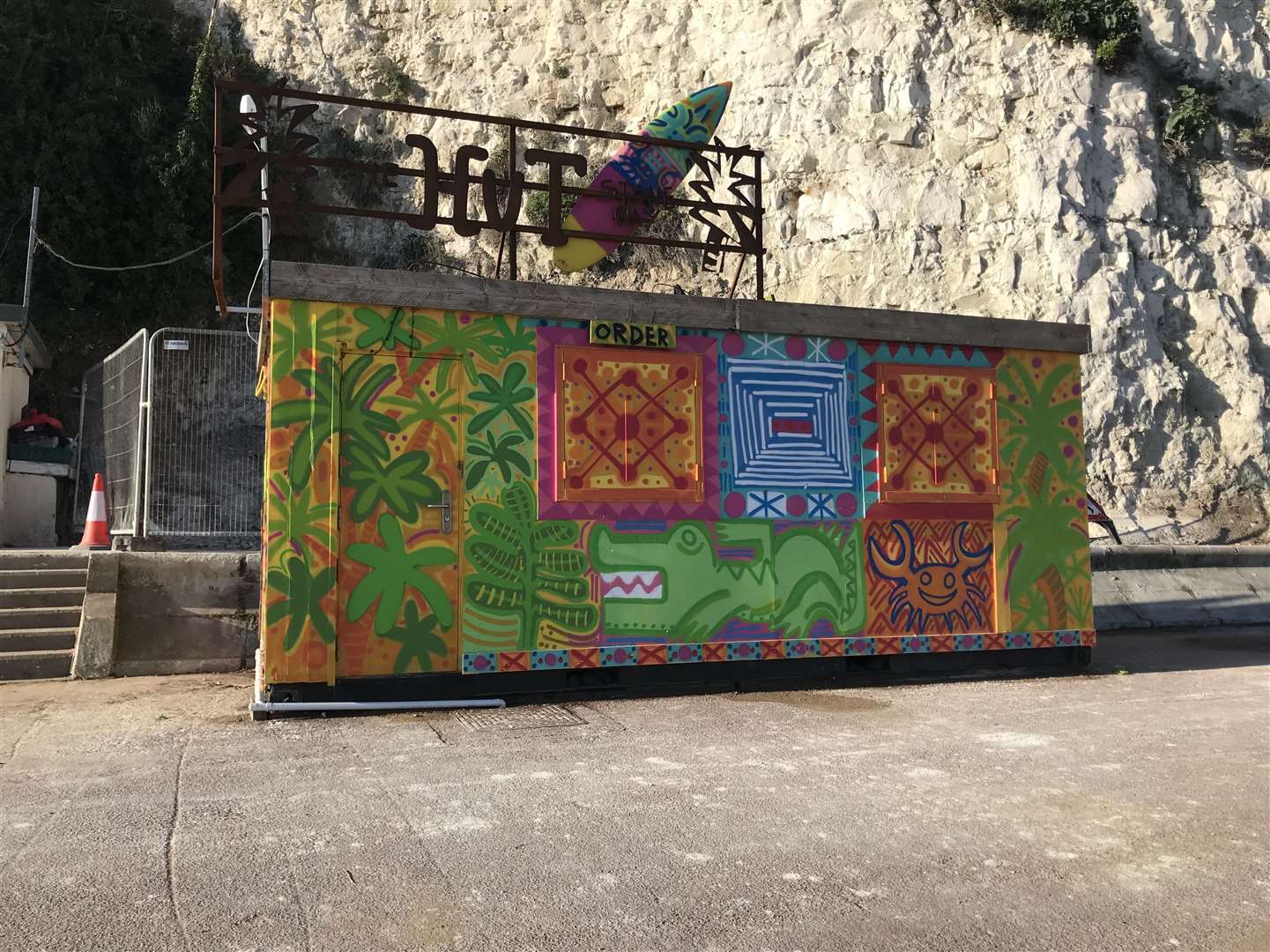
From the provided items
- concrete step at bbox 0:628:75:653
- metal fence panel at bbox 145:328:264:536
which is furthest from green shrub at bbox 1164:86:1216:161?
concrete step at bbox 0:628:75:653

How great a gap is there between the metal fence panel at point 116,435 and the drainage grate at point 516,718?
18.0 feet

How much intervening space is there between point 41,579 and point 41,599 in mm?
276

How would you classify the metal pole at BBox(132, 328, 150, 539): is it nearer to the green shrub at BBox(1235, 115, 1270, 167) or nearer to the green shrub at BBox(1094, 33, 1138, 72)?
the green shrub at BBox(1094, 33, 1138, 72)

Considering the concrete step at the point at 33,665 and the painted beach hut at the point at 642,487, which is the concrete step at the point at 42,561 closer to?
the concrete step at the point at 33,665

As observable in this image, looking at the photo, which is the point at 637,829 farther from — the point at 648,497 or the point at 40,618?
the point at 40,618

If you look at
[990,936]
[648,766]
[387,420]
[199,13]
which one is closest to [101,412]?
[387,420]

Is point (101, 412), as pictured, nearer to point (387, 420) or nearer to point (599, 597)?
point (387, 420)

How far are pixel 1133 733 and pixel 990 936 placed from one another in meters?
3.52

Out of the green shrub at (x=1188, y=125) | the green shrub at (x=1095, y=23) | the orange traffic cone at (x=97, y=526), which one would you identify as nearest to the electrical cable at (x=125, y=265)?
the orange traffic cone at (x=97, y=526)

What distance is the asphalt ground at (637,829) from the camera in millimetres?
3008

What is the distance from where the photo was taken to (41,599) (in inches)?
337

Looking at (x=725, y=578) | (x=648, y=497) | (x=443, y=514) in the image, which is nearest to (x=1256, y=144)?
(x=725, y=578)

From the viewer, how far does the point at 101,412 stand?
1328cm

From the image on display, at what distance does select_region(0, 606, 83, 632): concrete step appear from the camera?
27.1 feet
